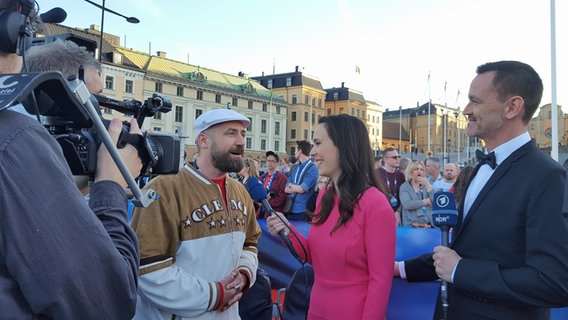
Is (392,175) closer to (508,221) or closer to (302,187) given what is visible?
(302,187)

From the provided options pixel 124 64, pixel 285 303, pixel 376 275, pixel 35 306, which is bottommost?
pixel 285 303

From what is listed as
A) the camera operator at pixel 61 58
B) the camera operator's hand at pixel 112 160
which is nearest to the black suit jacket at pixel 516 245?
the camera operator's hand at pixel 112 160

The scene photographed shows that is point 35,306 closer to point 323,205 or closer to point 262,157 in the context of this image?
point 323,205

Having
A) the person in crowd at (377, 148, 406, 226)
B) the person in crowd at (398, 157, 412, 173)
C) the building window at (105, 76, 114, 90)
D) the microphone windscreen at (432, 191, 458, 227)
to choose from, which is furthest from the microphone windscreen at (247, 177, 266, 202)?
the building window at (105, 76, 114, 90)

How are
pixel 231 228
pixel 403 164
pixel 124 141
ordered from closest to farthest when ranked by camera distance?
pixel 124 141
pixel 231 228
pixel 403 164

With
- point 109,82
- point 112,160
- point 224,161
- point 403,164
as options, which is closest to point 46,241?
point 112,160

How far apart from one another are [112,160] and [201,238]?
1.61m

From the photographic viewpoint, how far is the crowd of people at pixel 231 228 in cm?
113

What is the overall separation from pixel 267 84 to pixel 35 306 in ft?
281

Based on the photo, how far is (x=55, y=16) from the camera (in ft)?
6.27

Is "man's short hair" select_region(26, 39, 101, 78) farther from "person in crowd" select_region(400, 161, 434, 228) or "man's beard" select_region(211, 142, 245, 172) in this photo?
"person in crowd" select_region(400, 161, 434, 228)

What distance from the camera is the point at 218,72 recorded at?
223 ft

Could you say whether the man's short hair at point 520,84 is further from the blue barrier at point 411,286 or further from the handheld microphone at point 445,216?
the blue barrier at point 411,286

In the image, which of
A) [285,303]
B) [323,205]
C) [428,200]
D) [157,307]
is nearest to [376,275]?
[323,205]
